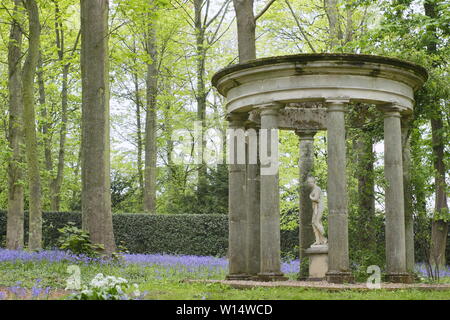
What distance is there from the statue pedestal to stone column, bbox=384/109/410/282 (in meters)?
1.70

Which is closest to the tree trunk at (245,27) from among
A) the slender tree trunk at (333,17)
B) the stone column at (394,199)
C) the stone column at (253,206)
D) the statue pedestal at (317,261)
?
the stone column at (253,206)

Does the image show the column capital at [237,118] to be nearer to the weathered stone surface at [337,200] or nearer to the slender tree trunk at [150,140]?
the weathered stone surface at [337,200]

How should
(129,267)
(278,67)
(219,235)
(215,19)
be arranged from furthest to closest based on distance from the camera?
(215,19), (219,235), (129,267), (278,67)

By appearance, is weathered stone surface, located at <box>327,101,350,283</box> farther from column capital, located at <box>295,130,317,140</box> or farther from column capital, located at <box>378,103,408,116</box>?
column capital, located at <box>295,130,317,140</box>

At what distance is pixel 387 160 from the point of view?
517 inches

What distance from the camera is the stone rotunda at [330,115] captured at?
1227 cm

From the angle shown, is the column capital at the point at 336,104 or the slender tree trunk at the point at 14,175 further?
the slender tree trunk at the point at 14,175

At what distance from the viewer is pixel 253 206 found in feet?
48.5

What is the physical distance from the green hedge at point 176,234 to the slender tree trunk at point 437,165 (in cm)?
757

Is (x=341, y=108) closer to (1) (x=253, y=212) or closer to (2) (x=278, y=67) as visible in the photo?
(2) (x=278, y=67)

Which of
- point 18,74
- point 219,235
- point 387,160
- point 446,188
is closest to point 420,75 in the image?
point 387,160

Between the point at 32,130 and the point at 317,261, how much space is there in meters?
10.5

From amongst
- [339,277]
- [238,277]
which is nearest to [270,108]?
[339,277]

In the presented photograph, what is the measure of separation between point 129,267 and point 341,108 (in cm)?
660
